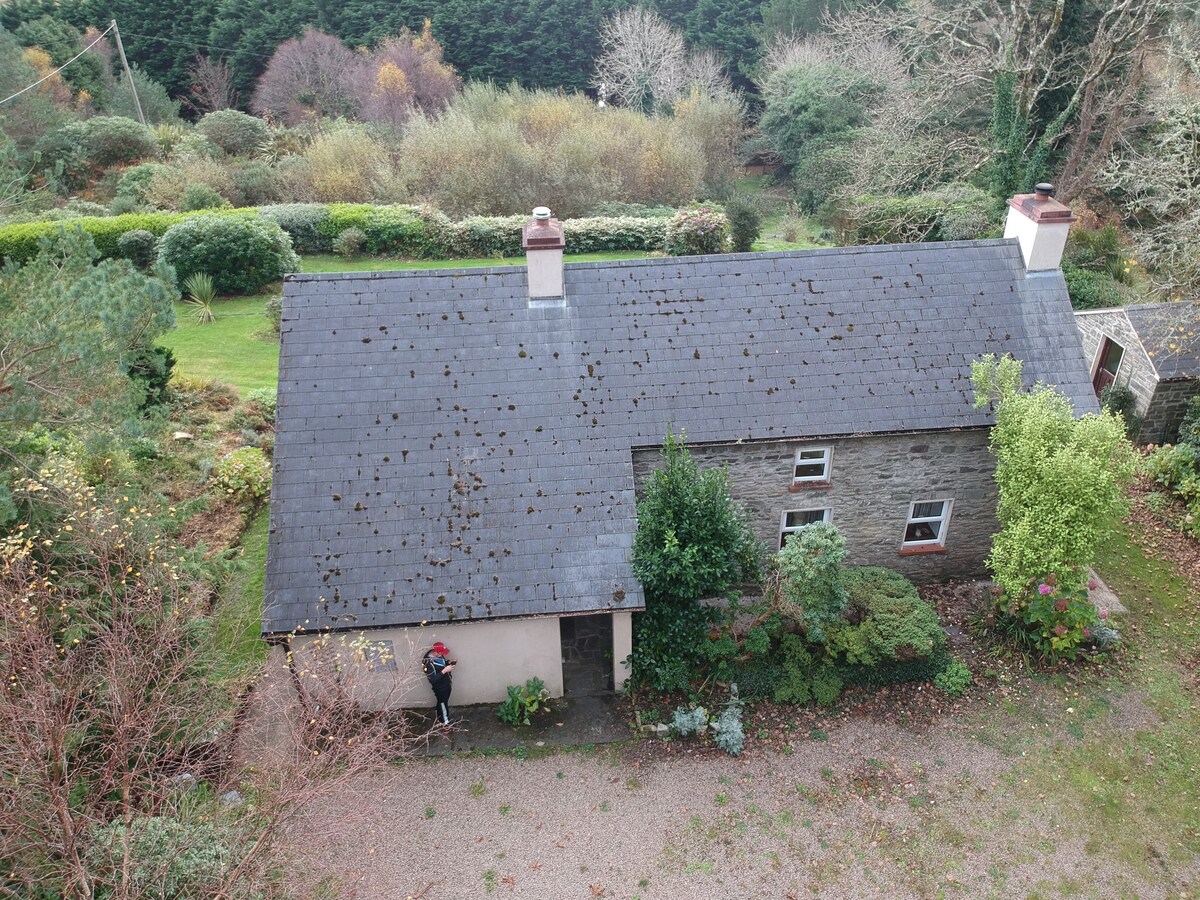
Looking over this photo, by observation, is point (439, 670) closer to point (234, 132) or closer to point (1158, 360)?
point (1158, 360)

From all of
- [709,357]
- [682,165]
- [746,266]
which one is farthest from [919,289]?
[682,165]

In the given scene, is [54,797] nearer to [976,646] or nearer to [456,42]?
[976,646]

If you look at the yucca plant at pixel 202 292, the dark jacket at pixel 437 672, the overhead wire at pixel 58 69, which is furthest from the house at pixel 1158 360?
the overhead wire at pixel 58 69

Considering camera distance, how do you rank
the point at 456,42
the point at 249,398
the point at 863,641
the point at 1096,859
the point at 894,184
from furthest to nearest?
1. the point at 456,42
2. the point at 894,184
3. the point at 249,398
4. the point at 863,641
5. the point at 1096,859

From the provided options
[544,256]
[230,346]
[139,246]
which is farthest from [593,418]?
[139,246]

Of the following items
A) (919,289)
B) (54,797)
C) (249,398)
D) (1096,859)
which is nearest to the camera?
(54,797)

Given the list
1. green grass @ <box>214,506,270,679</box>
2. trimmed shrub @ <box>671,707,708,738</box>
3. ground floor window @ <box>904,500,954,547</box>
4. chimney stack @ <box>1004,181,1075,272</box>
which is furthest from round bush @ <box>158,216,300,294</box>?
chimney stack @ <box>1004,181,1075,272</box>

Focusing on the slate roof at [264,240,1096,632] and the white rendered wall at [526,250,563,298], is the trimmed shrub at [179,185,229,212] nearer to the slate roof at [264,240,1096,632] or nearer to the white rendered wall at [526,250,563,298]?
the slate roof at [264,240,1096,632]
